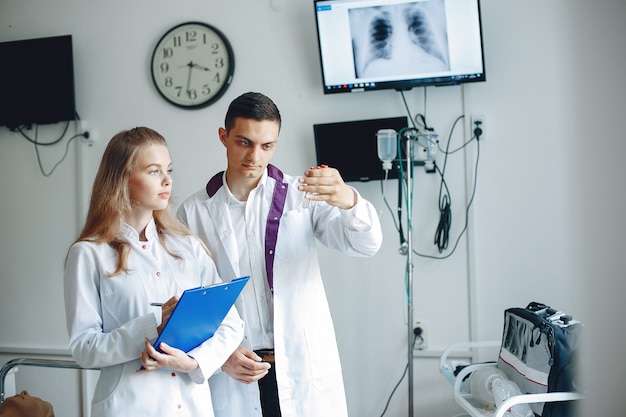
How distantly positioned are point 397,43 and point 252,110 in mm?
1126

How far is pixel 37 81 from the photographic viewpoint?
10.4ft

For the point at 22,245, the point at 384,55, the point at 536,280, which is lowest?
the point at 536,280

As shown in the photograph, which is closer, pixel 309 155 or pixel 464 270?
pixel 464 270

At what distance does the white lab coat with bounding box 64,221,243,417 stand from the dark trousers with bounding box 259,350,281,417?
0.31m

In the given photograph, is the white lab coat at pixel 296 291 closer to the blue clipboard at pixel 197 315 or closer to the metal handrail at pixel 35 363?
the blue clipboard at pixel 197 315

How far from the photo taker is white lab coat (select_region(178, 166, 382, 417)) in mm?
1726

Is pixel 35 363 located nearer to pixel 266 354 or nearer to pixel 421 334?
pixel 266 354

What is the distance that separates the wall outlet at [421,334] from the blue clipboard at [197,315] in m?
1.44

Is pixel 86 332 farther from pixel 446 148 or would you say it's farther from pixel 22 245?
pixel 22 245

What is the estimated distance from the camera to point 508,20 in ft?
8.44

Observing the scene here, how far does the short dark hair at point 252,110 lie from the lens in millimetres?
1716

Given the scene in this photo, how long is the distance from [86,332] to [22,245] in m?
2.20

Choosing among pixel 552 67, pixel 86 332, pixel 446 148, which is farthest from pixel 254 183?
pixel 552 67

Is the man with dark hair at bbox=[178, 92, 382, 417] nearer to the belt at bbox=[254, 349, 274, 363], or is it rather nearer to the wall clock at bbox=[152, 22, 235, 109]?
the belt at bbox=[254, 349, 274, 363]
